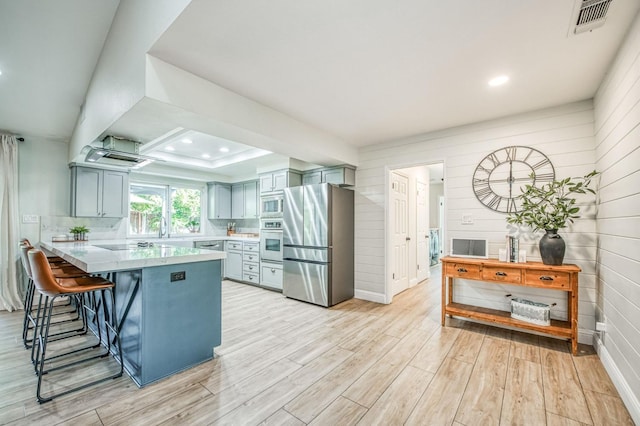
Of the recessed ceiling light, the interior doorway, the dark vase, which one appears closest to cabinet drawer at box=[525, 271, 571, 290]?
the dark vase

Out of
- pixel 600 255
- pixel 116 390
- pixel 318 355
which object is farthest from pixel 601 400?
pixel 116 390

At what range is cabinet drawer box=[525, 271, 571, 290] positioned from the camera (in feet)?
8.46

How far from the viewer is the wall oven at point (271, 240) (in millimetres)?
4895

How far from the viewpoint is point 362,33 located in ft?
6.11

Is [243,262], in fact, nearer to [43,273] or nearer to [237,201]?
[237,201]

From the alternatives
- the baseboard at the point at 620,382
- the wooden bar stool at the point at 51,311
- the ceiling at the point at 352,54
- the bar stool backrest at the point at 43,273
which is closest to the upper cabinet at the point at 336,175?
the ceiling at the point at 352,54

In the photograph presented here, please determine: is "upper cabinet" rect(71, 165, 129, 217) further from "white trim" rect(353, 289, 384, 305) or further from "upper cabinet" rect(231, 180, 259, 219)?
"white trim" rect(353, 289, 384, 305)

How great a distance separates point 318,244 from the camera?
411 centimetres

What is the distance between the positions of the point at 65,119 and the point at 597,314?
6.84 m

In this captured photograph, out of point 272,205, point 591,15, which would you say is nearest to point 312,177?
point 272,205

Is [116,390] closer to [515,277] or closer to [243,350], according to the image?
[243,350]

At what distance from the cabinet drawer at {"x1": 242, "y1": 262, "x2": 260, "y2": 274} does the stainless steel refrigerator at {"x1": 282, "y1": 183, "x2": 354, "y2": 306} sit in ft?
3.17

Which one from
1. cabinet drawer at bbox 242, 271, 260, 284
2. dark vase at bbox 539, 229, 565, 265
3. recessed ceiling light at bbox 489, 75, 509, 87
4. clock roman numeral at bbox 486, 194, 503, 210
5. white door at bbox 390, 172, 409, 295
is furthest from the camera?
cabinet drawer at bbox 242, 271, 260, 284

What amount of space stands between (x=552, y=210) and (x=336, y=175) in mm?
2770
